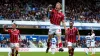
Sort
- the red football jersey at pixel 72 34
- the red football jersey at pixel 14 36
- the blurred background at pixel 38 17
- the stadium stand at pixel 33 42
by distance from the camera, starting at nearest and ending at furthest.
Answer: the red football jersey at pixel 72 34
the red football jersey at pixel 14 36
the stadium stand at pixel 33 42
the blurred background at pixel 38 17

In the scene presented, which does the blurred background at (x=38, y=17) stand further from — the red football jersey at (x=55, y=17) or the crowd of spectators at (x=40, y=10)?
the red football jersey at (x=55, y=17)

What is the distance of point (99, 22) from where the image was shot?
49.4 meters

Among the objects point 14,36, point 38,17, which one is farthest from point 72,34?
point 38,17

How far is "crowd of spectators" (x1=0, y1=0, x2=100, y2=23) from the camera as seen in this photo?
1876 inches

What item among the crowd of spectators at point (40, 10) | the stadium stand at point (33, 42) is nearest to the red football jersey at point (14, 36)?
the stadium stand at point (33, 42)

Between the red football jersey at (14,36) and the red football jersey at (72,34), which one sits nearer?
the red football jersey at (72,34)

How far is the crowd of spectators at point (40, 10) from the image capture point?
4766 centimetres

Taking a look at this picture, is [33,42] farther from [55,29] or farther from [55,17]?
[55,17]

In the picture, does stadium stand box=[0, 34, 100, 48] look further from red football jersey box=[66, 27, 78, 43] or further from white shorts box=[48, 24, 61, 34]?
white shorts box=[48, 24, 61, 34]

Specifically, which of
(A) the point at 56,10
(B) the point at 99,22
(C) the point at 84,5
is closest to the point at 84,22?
(B) the point at 99,22

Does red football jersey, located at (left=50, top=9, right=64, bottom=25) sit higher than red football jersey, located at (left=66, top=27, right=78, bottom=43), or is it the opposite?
red football jersey, located at (left=50, top=9, right=64, bottom=25)

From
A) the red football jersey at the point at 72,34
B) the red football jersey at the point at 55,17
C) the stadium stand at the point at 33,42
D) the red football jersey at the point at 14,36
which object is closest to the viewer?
the red football jersey at the point at 55,17

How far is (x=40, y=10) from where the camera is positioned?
49.6 meters

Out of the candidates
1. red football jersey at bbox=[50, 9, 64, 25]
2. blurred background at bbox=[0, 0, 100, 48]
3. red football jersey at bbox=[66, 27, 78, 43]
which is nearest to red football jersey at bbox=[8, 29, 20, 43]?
red football jersey at bbox=[66, 27, 78, 43]
